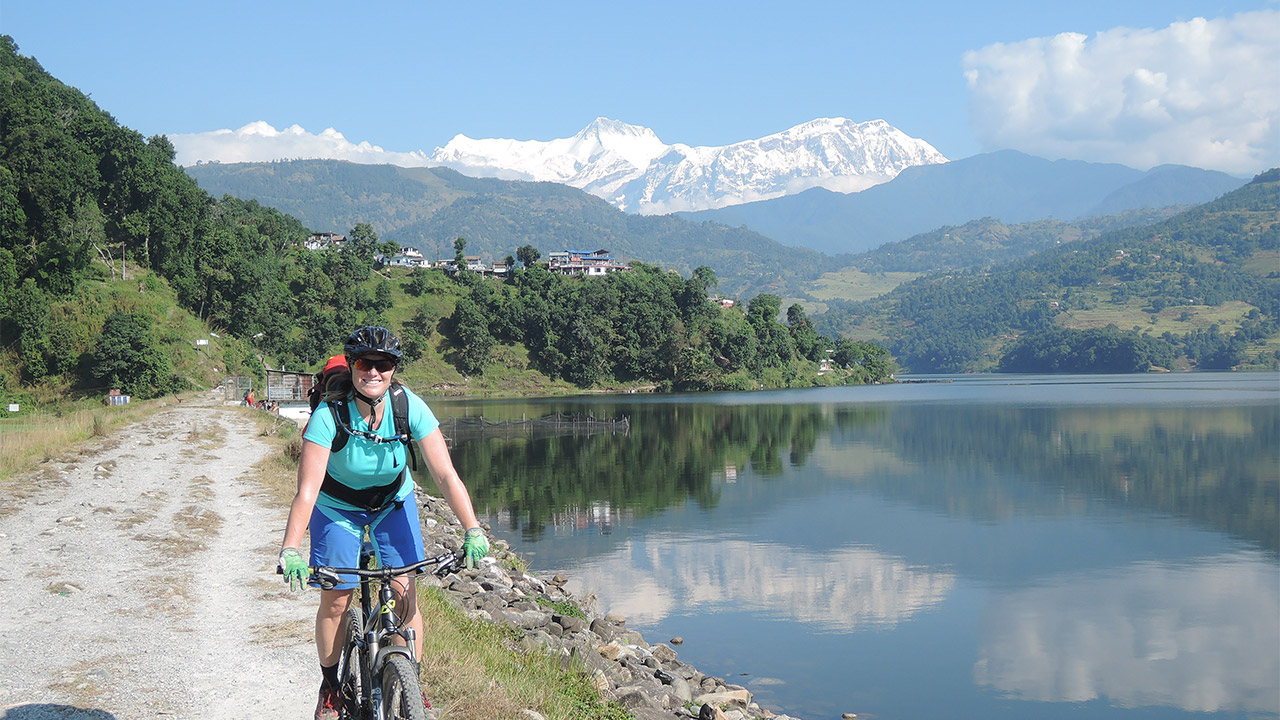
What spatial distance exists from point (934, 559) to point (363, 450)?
81.8ft

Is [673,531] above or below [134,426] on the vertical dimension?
below

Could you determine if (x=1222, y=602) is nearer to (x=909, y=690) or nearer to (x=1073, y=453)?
(x=909, y=690)

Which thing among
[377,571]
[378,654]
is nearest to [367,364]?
[377,571]

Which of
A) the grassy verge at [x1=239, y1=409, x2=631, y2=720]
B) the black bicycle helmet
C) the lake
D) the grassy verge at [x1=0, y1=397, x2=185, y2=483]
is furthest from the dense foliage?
the black bicycle helmet

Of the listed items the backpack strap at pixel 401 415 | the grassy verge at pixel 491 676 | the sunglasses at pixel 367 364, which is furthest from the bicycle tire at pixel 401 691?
the grassy verge at pixel 491 676

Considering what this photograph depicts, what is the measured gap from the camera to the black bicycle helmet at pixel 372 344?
584 centimetres

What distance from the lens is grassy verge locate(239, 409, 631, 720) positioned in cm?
783

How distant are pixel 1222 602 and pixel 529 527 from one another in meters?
19.9

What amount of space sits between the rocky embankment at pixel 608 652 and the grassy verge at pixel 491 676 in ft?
1.16

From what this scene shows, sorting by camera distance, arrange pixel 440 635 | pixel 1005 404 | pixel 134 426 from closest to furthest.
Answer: pixel 440 635
pixel 134 426
pixel 1005 404

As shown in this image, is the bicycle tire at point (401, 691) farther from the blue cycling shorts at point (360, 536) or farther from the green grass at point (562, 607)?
the green grass at point (562, 607)

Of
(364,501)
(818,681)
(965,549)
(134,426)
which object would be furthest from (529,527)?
(364,501)

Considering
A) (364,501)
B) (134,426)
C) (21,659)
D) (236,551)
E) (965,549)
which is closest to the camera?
(364,501)

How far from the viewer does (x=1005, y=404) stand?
96125 millimetres
